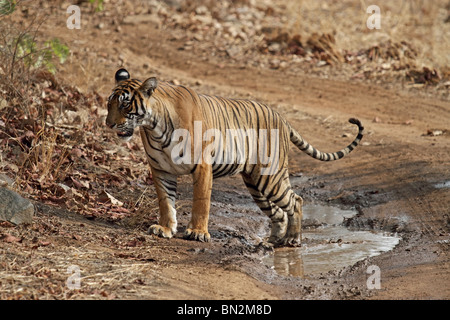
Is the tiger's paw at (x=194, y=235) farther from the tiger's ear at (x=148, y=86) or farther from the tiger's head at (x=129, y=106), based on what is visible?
the tiger's ear at (x=148, y=86)

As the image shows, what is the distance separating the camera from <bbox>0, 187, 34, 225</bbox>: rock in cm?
591

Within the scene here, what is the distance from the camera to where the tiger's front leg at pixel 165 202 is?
6.38 meters

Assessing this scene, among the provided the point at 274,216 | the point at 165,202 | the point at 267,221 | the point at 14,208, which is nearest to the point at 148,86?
the point at 165,202

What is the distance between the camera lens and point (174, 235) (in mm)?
6449

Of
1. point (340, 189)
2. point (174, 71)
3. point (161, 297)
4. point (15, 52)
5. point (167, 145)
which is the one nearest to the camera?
point (161, 297)

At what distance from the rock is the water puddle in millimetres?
2224

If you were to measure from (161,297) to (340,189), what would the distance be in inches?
178

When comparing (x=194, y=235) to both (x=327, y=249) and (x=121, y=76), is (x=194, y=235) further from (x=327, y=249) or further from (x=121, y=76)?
(x=121, y=76)

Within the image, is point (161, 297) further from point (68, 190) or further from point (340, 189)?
point (340, 189)

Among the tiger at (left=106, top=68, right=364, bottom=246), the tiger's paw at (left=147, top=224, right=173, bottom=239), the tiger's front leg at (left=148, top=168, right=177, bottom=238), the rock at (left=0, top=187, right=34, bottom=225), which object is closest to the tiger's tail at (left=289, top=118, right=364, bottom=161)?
the tiger at (left=106, top=68, right=364, bottom=246)

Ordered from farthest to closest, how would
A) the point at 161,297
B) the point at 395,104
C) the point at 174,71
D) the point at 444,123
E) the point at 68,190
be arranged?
the point at 174,71 → the point at 395,104 → the point at 444,123 → the point at 68,190 → the point at 161,297

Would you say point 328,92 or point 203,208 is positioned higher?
point 328,92

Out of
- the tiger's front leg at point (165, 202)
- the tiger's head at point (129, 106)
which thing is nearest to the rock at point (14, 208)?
the tiger's head at point (129, 106)

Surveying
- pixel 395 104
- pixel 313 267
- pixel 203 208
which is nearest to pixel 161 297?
pixel 203 208
